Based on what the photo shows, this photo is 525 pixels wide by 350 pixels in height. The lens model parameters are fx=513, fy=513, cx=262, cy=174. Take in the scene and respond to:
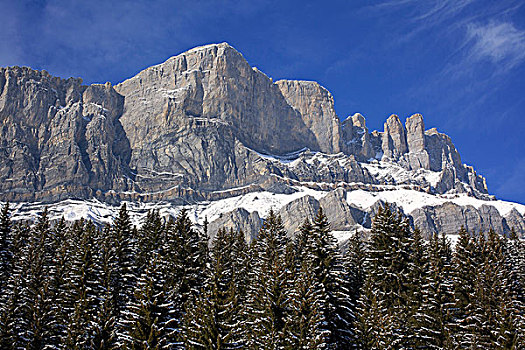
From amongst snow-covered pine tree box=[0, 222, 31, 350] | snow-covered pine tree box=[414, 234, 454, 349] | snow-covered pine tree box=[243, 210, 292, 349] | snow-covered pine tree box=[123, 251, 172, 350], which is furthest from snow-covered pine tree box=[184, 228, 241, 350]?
snow-covered pine tree box=[414, 234, 454, 349]

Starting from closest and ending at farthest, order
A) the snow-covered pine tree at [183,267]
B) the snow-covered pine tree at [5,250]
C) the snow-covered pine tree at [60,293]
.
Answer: the snow-covered pine tree at [60,293]
the snow-covered pine tree at [183,267]
the snow-covered pine tree at [5,250]

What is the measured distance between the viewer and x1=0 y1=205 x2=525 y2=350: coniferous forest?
132 feet

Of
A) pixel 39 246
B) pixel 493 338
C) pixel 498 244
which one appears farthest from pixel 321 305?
pixel 39 246

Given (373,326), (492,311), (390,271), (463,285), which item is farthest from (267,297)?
(463,285)

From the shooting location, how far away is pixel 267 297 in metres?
45.7

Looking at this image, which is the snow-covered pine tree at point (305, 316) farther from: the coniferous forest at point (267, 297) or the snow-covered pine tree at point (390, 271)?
the snow-covered pine tree at point (390, 271)

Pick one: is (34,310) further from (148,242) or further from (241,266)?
(241,266)

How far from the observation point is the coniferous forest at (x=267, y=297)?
40.1m

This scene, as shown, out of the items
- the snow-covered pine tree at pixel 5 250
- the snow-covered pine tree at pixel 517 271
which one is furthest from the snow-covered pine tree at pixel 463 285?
the snow-covered pine tree at pixel 5 250

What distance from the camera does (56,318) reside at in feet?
158

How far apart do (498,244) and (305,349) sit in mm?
39458

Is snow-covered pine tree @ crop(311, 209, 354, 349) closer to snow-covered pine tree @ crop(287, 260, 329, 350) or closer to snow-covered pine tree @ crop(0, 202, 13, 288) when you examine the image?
snow-covered pine tree @ crop(287, 260, 329, 350)

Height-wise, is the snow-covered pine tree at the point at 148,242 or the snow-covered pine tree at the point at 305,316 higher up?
the snow-covered pine tree at the point at 148,242

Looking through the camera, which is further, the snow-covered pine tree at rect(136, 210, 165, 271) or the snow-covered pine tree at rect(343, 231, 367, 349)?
the snow-covered pine tree at rect(136, 210, 165, 271)
